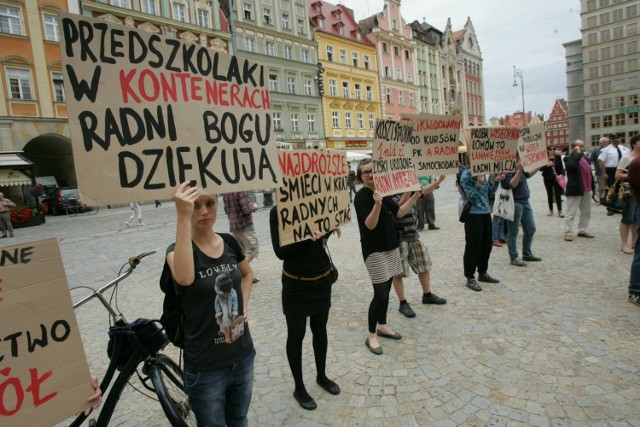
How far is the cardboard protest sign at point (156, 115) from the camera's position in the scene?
1843 mm

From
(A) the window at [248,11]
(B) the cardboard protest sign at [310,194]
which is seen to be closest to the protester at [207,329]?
(B) the cardboard protest sign at [310,194]

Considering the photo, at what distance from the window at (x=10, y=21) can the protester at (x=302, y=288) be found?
29.1 m

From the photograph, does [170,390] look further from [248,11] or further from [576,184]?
[248,11]

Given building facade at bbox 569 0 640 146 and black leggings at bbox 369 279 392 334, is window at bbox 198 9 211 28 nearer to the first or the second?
black leggings at bbox 369 279 392 334

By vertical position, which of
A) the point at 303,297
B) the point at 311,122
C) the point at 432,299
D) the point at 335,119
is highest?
the point at 335,119

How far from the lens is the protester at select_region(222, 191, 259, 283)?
614 centimetres

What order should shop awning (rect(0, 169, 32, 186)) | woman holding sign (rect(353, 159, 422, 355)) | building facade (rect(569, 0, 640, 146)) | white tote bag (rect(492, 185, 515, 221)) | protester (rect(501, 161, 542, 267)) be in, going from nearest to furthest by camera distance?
woman holding sign (rect(353, 159, 422, 355)) → white tote bag (rect(492, 185, 515, 221)) → protester (rect(501, 161, 542, 267)) → shop awning (rect(0, 169, 32, 186)) → building facade (rect(569, 0, 640, 146))

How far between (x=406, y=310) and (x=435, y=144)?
2109 mm

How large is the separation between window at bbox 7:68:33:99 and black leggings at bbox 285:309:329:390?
2821 cm

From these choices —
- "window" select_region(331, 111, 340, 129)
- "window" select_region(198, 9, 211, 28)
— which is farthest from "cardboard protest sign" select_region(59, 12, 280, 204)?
"window" select_region(331, 111, 340, 129)

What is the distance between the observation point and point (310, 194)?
3145mm

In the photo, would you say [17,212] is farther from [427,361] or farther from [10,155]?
[427,361]

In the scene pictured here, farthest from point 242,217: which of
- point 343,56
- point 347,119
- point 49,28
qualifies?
point 343,56

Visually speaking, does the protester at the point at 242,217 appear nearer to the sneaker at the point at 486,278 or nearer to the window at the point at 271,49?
the sneaker at the point at 486,278
